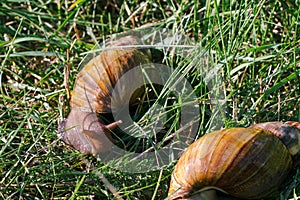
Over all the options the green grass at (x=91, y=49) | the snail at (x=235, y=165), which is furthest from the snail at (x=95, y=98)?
the snail at (x=235, y=165)

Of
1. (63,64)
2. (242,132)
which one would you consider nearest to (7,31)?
(63,64)

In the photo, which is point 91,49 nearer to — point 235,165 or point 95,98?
point 95,98

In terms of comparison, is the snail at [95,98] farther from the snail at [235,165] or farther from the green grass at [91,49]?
the snail at [235,165]

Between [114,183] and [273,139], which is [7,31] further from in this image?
[273,139]

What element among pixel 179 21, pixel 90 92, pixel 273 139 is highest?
pixel 179 21

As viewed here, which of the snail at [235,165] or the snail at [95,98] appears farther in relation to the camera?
the snail at [95,98]

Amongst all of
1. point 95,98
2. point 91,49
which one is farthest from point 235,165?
point 91,49
